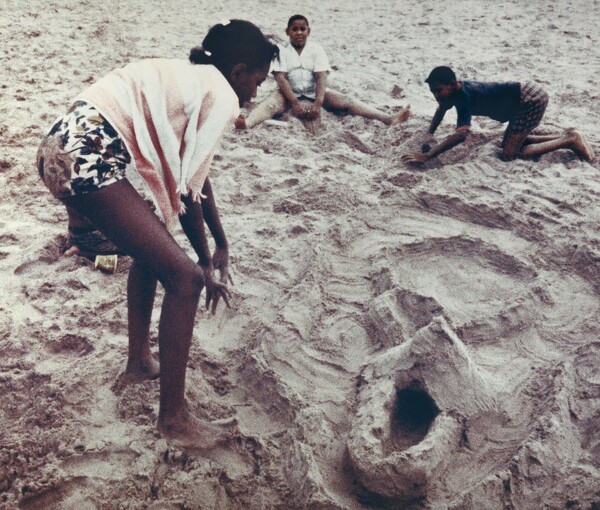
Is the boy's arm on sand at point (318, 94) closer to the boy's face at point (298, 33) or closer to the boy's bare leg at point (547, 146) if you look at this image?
the boy's face at point (298, 33)

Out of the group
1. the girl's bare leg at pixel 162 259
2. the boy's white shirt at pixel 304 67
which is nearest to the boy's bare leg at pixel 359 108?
the boy's white shirt at pixel 304 67

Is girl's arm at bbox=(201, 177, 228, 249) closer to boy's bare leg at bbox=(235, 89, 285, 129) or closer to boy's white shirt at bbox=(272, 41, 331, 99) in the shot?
boy's bare leg at bbox=(235, 89, 285, 129)

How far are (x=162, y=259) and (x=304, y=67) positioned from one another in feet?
10.9

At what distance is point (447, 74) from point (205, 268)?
2207 mm

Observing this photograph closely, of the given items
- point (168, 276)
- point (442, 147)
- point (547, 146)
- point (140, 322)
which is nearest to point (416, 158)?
point (442, 147)

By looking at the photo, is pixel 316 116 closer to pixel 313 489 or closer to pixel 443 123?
pixel 443 123

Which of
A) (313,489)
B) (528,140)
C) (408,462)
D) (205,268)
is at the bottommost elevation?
(313,489)

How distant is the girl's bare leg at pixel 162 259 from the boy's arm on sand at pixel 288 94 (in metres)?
2.78

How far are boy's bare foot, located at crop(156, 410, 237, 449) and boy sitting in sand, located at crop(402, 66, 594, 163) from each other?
2227mm

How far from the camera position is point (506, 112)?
3502mm

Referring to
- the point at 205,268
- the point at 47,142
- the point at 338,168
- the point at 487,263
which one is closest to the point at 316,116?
the point at 338,168

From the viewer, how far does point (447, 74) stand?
3455 millimetres

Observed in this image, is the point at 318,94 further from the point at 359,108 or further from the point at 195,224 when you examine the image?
the point at 195,224

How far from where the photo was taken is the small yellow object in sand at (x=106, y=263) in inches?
105
